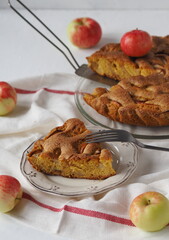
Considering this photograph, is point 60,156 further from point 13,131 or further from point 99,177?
point 13,131

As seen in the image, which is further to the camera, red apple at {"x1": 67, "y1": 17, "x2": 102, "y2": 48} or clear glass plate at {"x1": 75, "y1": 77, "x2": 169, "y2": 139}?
red apple at {"x1": 67, "y1": 17, "x2": 102, "y2": 48}

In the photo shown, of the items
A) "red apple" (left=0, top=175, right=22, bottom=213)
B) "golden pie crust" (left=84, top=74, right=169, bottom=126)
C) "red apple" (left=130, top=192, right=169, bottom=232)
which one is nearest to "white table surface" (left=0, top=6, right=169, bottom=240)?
"golden pie crust" (left=84, top=74, right=169, bottom=126)

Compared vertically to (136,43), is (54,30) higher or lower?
lower

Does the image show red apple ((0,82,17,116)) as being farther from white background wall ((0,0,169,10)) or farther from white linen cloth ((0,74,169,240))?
white background wall ((0,0,169,10))

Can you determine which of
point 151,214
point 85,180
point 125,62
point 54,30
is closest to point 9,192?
point 85,180

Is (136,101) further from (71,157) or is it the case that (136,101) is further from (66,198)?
(66,198)

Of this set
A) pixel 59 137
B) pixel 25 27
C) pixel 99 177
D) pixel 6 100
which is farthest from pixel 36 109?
pixel 25 27
